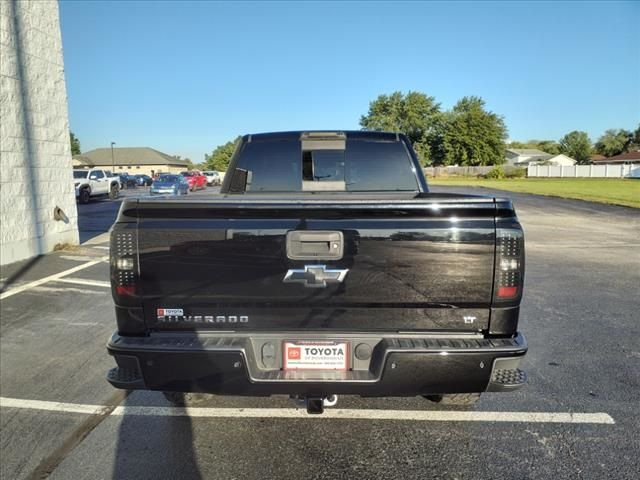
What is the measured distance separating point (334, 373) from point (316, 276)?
0.55 meters

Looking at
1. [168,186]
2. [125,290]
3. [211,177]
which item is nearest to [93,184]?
[168,186]

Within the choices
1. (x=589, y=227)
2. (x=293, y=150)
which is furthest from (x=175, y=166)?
(x=293, y=150)

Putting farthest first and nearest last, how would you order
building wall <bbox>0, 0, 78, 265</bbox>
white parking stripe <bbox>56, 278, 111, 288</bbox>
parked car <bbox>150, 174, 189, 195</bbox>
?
parked car <bbox>150, 174, 189, 195</bbox> < building wall <bbox>0, 0, 78, 265</bbox> < white parking stripe <bbox>56, 278, 111, 288</bbox>

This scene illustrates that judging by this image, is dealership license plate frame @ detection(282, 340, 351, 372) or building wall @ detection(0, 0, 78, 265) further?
building wall @ detection(0, 0, 78, 265)

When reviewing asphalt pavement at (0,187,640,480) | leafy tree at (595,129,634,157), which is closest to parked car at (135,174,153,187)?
asphalt pavement at (0,187,640,480)

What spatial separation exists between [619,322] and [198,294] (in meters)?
5.17

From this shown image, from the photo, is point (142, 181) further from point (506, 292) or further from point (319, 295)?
point (506, 292)

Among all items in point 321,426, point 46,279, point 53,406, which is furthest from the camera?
point 46,279

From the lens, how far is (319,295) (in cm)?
241

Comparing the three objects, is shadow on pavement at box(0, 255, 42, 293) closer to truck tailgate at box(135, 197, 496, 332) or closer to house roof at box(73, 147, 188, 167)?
truck tailgate at box(135, 197, 496, 332)

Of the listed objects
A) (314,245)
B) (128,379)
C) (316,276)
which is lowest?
(128,379)

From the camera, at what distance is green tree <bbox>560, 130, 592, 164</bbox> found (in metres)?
116

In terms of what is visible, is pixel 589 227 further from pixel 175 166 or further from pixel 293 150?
pixel 175 166

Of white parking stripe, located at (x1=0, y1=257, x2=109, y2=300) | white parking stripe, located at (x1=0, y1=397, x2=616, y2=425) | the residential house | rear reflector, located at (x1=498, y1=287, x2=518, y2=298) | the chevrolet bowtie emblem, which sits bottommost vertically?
white parking stripe, located at (x1=0, y1=397, x2=616, y2=425)
